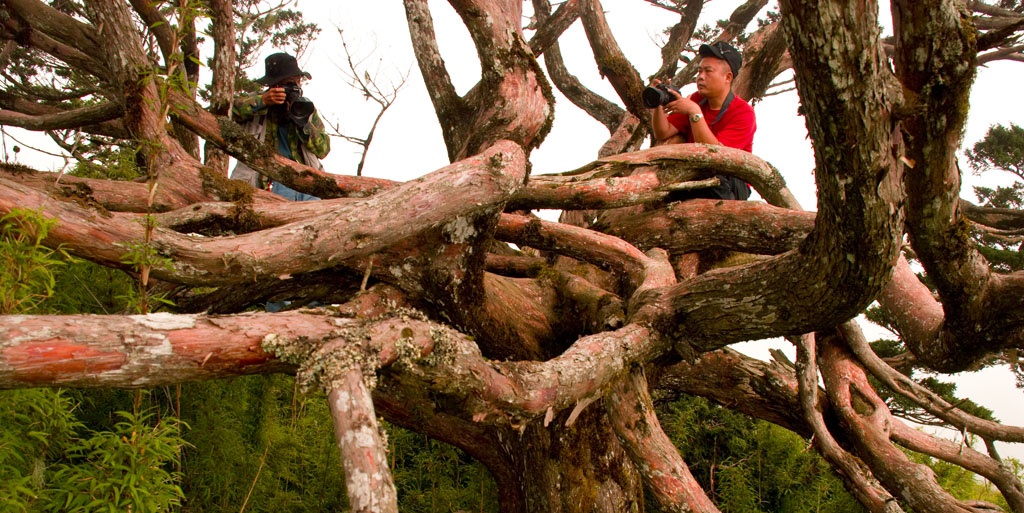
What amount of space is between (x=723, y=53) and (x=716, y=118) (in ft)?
1.67

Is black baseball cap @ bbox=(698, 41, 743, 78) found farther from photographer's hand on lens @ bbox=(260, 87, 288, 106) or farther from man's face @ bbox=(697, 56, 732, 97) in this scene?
photographer's hand on lens @ bbox=(260, 87, 288, 106)

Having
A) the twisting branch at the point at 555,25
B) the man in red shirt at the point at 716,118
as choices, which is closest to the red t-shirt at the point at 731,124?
the man in red shirt at the point at 716,118

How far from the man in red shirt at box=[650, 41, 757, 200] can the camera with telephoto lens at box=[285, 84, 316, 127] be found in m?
2.24

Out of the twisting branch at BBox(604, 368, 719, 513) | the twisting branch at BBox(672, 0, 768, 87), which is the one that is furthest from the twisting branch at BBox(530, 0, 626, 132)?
the twisting branch at BBox(604, 368, 719, 513)

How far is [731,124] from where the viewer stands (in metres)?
4.67

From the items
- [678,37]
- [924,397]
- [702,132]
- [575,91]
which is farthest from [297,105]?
[678,37]

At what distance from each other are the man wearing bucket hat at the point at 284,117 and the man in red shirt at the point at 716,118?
2246mm

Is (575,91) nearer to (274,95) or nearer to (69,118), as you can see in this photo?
(274,95)

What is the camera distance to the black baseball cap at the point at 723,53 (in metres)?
4.34

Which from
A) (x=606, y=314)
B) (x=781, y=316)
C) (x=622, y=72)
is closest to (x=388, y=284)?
(x=606, y=314)

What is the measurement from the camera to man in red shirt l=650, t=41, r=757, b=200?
434cm

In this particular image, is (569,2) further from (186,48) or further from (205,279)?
(205,279)

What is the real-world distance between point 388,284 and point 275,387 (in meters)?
1.86

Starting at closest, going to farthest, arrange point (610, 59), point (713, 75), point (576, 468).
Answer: point (576, 468) → point (713, 75) → point (610, 59)
